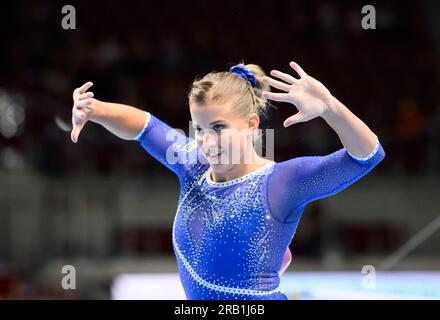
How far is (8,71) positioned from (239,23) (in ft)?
7.54

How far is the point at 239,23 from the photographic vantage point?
453 centimetres

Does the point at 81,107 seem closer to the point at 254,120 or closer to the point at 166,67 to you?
the point at 254,120

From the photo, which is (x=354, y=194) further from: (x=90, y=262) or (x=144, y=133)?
(x=144, y=133)

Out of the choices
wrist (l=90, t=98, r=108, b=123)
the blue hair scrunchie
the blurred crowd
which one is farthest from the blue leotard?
the blurred crowd

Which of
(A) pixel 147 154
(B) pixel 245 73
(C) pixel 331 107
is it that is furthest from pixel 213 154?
(A) pixel 147 154

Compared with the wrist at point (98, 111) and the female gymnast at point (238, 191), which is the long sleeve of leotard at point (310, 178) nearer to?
the female gymnast at point (238, 191)

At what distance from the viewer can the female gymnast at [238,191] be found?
75.2 inches

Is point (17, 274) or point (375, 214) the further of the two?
point (375, 214)

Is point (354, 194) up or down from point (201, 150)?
down

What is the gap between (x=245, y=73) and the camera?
2039mm

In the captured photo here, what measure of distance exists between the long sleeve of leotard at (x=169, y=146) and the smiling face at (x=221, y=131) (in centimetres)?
17

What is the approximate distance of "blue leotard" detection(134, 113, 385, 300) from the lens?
194 centimetres

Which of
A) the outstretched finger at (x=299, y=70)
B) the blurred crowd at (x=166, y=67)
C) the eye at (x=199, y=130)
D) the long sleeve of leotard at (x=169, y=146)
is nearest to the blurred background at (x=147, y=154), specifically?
the blurred crowd at (x=166, y=67)

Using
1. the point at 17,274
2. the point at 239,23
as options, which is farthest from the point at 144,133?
the point at 17,274
